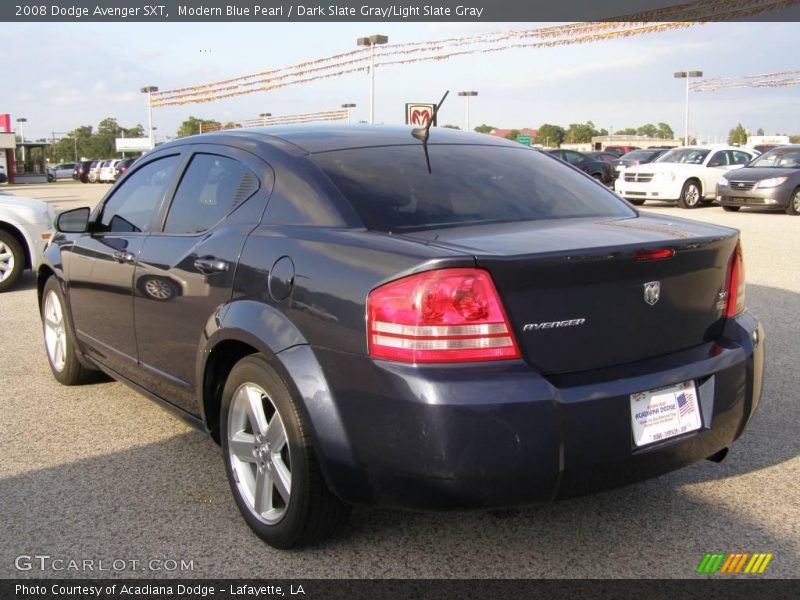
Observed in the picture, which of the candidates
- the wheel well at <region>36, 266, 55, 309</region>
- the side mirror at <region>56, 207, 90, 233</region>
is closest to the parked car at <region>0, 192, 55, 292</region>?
the wheel well at <region>36, 266, 55, 309</region>

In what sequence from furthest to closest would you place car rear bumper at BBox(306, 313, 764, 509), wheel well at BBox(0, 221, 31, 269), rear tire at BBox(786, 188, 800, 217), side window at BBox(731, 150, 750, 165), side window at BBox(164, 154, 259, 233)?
side window at BBox(731, 150, 750, 165) → rear tire at BBox(786, 188, 800, 217) → wheel well at BBox(0, 221, 31, 269) → side window at BBox(164, 154, 259, 233) → car rear bumper at BBox(306, 313, 764, 509)

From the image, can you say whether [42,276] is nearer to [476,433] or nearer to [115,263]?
[115,263]

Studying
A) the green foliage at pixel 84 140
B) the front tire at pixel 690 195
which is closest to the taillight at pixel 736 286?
the front tire at pixel 690 195

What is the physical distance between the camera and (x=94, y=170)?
60.9 meters

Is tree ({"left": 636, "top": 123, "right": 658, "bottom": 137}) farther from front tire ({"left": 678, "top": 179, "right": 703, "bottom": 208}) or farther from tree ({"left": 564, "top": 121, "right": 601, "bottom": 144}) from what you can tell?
front tire ({"left": 678, "top": 179, "right": 703, "bottom": 208})

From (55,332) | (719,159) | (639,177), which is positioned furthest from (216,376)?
(719,159)

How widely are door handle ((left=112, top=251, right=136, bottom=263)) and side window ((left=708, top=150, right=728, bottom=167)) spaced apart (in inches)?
800

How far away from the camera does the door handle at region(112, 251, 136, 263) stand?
161 inches

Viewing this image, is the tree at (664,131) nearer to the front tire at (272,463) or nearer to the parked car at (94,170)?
the parked car at (94,170)

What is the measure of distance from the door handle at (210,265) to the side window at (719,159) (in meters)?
20.7

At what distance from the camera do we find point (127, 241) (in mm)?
4227

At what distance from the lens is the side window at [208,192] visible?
3535mm
